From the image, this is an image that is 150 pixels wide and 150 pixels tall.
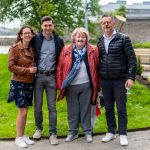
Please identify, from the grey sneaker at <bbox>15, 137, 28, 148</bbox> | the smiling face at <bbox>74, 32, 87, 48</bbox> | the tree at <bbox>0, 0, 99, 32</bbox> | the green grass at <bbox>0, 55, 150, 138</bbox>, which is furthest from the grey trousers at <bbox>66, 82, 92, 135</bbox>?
the tree at <bbox>0, 0, 99, 32</bbox>

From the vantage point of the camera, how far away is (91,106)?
22.4 feet

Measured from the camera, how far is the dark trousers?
21.1ft

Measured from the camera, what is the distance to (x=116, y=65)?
20.8 ft

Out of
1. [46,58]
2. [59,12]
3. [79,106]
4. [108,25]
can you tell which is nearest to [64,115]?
[79,106]

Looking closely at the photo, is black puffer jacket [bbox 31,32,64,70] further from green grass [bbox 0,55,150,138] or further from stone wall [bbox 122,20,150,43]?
stone wall [bbox 122,20,150,43]

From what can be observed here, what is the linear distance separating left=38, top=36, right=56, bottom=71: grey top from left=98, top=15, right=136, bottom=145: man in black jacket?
2.36 ft

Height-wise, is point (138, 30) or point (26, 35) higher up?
point (26, 35)

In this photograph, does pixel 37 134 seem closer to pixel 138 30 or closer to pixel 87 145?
pixel 87 145

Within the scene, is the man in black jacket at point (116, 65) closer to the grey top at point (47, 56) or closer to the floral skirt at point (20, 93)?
the grey top at point (47, 56)

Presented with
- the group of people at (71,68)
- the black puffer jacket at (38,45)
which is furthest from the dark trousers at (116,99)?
the black puffer jacket at (38,45)

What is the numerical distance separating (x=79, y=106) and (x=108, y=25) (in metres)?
1.34

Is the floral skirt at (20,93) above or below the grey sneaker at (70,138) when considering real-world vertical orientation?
above

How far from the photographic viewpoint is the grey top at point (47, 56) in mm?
6410

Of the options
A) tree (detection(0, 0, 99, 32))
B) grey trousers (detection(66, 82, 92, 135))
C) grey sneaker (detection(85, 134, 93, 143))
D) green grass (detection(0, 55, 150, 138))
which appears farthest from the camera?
tree (detection(0, 0, 99, 32))
